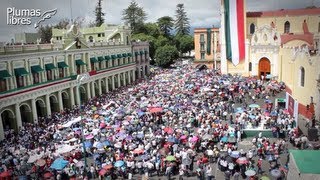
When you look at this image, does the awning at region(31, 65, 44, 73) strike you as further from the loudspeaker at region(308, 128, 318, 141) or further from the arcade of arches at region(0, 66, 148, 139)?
the loudspeaker at region(308, 128, 318, 141)

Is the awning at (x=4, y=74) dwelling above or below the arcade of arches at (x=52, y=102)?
above

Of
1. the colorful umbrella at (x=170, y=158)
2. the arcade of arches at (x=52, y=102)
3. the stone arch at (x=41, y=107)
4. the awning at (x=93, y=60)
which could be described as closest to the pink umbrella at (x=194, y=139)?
the colorful umbrella at (x=170, y=158)

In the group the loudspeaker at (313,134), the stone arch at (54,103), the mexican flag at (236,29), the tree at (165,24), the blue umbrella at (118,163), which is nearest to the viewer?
the blue umbrella at (118,163)

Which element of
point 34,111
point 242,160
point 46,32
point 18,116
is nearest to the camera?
point 242,160

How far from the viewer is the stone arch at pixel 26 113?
1330 inches

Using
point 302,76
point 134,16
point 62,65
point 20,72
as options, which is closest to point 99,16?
point 134,16

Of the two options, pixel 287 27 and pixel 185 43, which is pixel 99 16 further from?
pixel 287 27

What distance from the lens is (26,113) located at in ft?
111

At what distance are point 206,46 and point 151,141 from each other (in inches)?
2152

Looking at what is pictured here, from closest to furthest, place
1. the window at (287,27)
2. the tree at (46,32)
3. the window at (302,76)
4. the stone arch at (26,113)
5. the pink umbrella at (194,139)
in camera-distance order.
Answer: the pink umbrella at (194,139)
the window at (302,76)
the stone arch at (26,113)
the window at (287,27)
the tree at (46,32)

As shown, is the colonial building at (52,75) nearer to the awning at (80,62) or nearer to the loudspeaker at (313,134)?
the awning at (80,62)

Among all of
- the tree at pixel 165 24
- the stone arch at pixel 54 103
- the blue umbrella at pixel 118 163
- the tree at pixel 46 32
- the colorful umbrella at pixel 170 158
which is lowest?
the blue umbrella at pixel 118 163

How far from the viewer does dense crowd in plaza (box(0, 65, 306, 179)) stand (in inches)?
787

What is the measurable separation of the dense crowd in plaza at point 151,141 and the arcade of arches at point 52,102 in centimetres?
128
